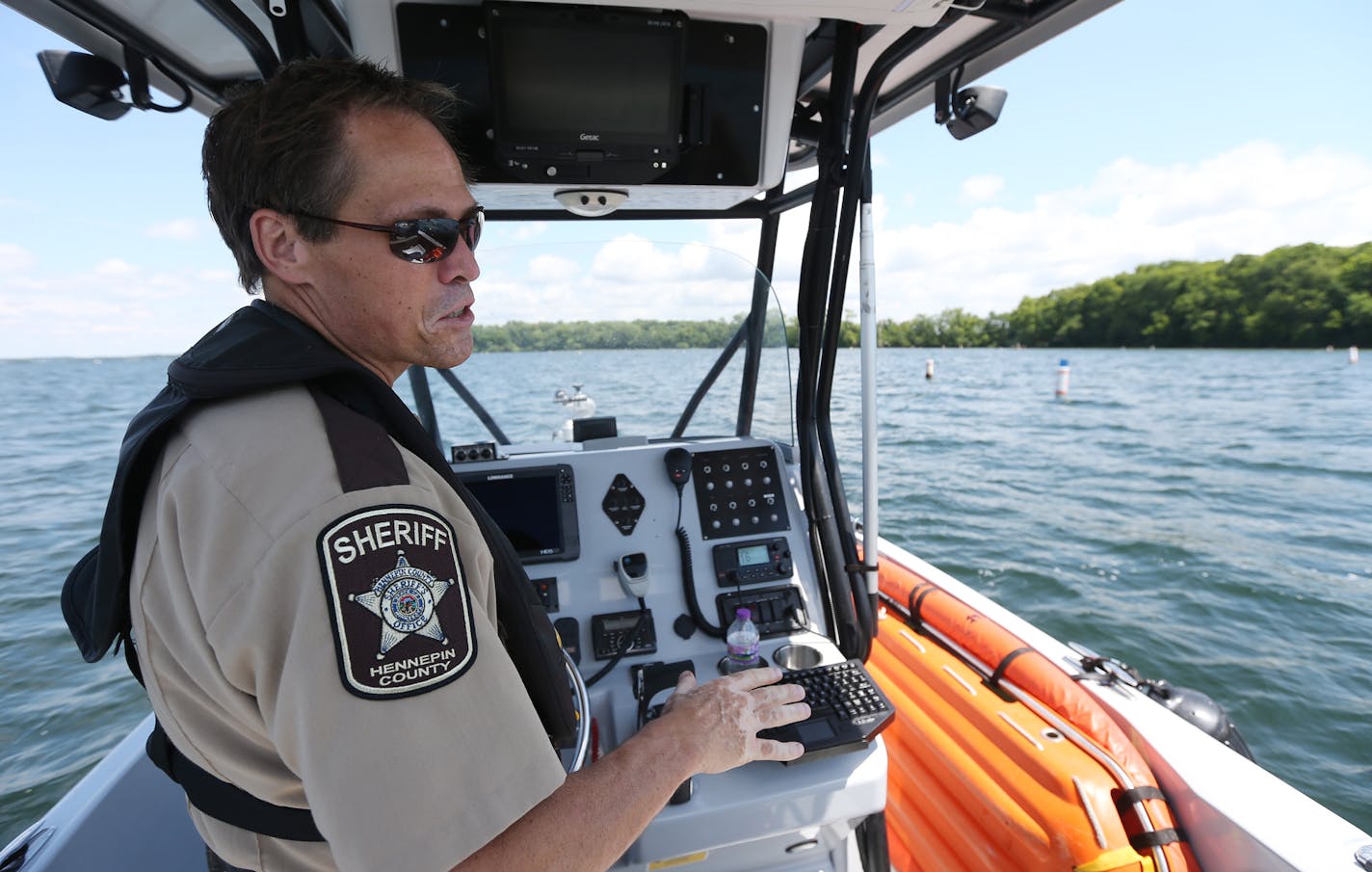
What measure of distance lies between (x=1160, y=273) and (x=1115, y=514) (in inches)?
1735

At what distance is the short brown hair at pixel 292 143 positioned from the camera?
0.90m

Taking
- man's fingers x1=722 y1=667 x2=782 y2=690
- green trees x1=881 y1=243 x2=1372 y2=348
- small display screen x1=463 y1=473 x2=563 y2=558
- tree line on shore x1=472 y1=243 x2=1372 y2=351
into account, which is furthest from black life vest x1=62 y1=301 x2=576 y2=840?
green trees x1=881 y1=243 x2=1372 y2=348

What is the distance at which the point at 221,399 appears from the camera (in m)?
0.76

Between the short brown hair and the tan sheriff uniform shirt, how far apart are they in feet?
1.07

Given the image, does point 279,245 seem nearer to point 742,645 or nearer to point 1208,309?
point 742,645

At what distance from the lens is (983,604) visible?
9.10ft

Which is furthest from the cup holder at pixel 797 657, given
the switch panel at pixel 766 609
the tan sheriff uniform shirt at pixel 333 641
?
the tan sheriff uniform shirt at pixel 333 641

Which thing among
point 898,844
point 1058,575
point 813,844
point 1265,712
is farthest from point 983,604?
point 1058,575

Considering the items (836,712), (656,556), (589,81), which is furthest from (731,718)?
(589,81)

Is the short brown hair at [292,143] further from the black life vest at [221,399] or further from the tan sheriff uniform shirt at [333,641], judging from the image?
the tan sheriff uniform shirt at [333,641]

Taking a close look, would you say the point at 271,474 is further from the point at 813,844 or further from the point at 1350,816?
the point at 1350,816

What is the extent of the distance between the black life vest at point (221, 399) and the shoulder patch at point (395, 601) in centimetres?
17

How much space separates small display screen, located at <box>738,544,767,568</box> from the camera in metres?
2.26

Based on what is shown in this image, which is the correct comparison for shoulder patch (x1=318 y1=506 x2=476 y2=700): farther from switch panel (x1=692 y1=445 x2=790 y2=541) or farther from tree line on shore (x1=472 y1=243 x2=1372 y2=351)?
tree line on shore (x1=472 y1=243 x2=1372 y2=351)
